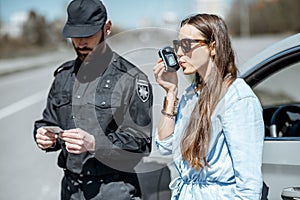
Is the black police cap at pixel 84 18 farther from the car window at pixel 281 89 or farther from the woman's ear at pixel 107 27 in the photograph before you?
the car window at pixel 281 89

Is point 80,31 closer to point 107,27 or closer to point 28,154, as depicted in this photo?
point 107,27

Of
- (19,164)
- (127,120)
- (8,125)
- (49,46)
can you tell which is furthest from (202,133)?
(49,46)

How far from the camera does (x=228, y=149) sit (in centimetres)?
198

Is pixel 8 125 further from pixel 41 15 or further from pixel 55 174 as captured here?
pixel 41 15

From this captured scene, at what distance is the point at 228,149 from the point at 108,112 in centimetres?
69

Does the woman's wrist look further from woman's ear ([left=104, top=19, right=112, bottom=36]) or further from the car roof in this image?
the car roof

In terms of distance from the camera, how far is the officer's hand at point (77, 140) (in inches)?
85.7

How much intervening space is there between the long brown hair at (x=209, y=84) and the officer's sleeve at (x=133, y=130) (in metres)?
0.37

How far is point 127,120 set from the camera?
2.38m

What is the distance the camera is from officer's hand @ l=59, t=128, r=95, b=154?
2176mm

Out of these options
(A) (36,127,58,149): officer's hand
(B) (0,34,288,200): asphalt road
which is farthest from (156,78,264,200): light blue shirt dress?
(A) (36,127,58,149): officer's hand

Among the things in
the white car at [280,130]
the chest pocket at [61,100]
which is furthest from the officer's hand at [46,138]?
the white car at [280,130]

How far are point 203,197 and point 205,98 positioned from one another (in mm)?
436

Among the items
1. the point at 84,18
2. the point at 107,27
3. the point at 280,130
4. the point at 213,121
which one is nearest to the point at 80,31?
the point at 84,18
